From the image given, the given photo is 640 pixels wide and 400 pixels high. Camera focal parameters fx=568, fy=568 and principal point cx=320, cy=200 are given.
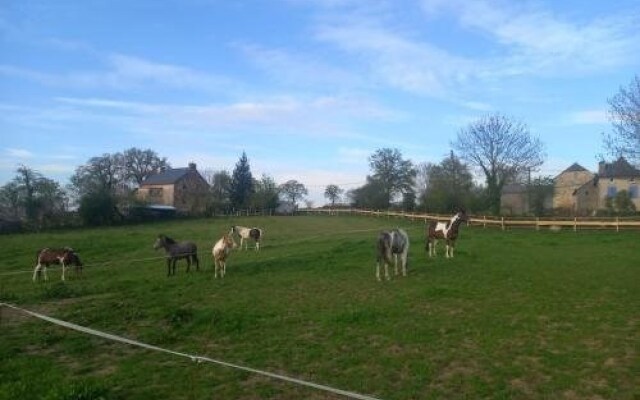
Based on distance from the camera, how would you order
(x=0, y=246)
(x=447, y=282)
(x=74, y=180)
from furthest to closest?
1. (x=74, y=180)
2. (x=0, y=246)
3. (x=447, y=282)

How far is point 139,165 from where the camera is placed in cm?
9769

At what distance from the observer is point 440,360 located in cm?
939

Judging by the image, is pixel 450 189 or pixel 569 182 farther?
pixel 569 182

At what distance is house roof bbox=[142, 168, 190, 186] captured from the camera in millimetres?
90200

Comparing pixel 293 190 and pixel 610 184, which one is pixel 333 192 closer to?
pixel 293 190

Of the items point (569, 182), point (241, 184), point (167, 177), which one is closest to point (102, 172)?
point (167, 177)

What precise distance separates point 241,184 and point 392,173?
74.2ft

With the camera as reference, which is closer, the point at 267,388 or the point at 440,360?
the point at 267,388

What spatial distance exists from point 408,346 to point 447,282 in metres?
6.69

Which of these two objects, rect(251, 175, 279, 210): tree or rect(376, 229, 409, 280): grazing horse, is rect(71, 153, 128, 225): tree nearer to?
rect(251, 175, 279, 210): tree

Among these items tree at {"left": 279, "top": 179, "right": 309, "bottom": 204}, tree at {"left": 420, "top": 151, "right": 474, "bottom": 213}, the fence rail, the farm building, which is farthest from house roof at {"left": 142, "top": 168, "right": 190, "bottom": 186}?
the fence rail

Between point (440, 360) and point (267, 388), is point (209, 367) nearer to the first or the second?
point (267, 388)

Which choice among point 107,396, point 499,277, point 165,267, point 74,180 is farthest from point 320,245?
point 74,180

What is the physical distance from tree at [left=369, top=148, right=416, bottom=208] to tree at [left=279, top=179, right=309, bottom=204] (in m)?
28.6
